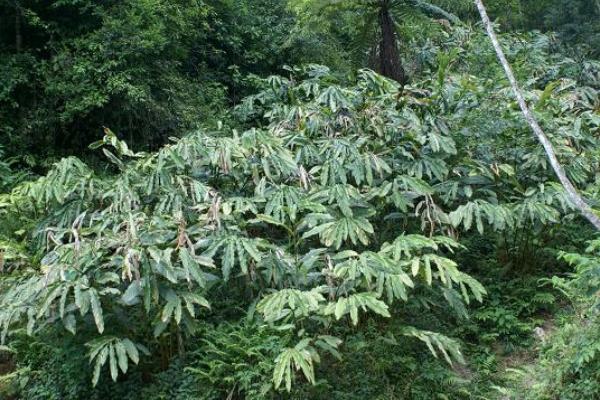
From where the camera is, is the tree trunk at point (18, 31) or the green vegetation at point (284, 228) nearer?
the green vegetation at point (284, 228)

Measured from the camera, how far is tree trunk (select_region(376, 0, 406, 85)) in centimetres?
717

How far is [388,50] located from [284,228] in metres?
3.49

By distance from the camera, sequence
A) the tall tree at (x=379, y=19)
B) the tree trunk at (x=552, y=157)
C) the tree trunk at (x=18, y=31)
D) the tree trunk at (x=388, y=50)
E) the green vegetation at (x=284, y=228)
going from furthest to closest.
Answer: the tree trunk at (x=388, y=50)
the tall tree at (x=379, y=19)
the tree trunk at (x=18, y=31)
the green vegetation at (x=284, y=228)
the tree trunk at (x=552, y=157)

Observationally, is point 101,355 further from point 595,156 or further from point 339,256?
point 595,156

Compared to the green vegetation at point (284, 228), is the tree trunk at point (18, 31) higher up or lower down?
higher up

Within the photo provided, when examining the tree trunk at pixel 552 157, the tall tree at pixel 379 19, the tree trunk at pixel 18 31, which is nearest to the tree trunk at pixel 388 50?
the tall tree at pixel 379 19

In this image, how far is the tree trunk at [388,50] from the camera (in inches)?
282

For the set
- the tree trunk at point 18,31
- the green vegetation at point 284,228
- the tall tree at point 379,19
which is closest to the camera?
the green vegetation at point 284,228

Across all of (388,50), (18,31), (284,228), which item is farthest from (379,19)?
(18,31)

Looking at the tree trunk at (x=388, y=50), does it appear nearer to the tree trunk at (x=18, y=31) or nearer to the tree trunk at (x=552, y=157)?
the tree trunk at (x=552, y=157)

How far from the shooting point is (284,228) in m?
4.68

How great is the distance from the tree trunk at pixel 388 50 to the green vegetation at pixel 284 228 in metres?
0.03

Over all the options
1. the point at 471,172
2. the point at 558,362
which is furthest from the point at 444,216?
the point at 558,362

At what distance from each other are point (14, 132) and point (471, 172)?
4.72 m
